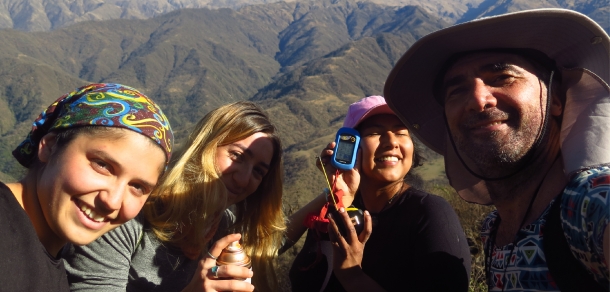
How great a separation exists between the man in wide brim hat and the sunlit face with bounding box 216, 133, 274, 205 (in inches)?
52.3

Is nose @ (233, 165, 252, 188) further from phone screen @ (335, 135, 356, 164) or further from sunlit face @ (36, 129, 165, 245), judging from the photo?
sunlit face @ (36, 129, 165, 245)

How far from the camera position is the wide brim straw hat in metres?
1.93

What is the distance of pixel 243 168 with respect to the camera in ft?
11.0

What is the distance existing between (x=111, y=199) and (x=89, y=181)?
0.14 m

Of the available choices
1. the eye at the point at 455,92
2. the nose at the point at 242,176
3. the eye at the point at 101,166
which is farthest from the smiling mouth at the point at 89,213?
the eye at the point at 455,92

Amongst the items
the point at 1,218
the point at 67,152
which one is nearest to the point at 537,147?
the point at 67,152

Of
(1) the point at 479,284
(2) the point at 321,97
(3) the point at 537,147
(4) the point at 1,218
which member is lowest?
(2) the point at 321,97

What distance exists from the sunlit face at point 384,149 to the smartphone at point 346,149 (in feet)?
0.51

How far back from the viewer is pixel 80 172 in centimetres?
200

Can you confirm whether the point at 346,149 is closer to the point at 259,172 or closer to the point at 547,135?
the point at 259,172

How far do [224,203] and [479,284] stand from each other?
3884mm

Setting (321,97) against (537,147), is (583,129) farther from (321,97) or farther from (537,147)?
(321,97)

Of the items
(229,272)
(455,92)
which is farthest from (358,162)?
(229,272)

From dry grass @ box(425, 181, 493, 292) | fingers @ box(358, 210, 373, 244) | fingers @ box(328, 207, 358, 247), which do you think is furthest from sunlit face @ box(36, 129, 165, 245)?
dry grass @ box(425, 181, 493, 292)
